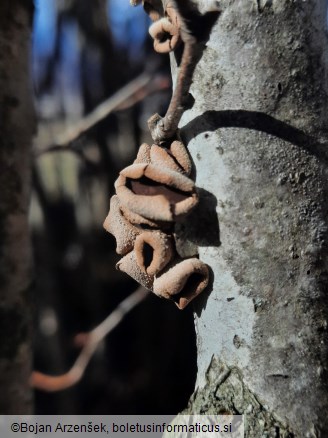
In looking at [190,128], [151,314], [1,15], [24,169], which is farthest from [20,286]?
[151,314]

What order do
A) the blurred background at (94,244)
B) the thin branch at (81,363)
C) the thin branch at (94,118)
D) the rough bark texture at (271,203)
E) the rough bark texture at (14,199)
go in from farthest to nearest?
1. the blurred background at (94,244)
2. the thin branch at (81,363)
3. the thin branch at (94,118)
4. the rough bark texture at (14,199)
5. the rough bark texture at (271,203)

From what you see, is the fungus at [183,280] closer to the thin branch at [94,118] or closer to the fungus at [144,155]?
the fungus at [144,155]

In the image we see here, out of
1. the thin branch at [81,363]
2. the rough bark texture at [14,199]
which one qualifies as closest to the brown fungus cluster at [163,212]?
the rough bark texture at [14,199]

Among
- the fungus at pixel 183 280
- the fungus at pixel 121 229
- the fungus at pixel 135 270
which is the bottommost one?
the fungus at pixel 183 280

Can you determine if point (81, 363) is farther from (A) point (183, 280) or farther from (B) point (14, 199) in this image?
(A) point (183, 280)

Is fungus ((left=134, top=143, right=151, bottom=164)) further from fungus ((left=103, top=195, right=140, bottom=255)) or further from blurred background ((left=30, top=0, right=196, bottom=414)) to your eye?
blurred background ((left=30, top=0, right=196, bottom=414))

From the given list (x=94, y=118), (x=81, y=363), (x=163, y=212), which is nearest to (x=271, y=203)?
(x=163, y=212)

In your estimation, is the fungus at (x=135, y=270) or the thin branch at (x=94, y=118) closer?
the fungus at (x=135, y=270)

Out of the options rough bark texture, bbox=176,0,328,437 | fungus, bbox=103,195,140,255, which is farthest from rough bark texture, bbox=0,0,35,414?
rough bark texture, bbox=176,0,328,437
